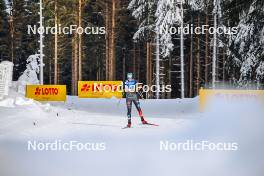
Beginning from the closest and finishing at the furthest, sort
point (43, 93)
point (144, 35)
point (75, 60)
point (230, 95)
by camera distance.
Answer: point (230, 95) → point (43, 93) → point (144, 35) → point (75, 60)

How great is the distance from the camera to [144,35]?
6586mm

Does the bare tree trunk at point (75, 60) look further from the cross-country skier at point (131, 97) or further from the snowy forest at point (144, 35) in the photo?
the cross-country skier at point (131, 97)

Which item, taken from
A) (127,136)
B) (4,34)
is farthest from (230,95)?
(4,34)

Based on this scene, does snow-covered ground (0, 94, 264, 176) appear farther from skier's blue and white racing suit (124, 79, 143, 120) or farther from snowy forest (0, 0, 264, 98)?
snowy forest (0, 0, 264, 98)

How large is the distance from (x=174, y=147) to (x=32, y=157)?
173 cm

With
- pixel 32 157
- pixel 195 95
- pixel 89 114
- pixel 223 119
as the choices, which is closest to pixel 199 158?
pixel 223 119

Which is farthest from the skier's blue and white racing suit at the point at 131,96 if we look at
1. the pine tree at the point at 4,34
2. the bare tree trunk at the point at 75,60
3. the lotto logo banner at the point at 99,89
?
the pine tree at the point at 4,34

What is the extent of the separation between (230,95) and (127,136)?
1428 millimetres

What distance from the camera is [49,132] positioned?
220 inches

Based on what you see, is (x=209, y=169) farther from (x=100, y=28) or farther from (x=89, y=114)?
(x=100, y=28)

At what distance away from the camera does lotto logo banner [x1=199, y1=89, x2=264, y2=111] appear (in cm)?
547

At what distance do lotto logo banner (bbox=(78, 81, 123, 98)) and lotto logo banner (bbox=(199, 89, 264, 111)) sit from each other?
45.5 inches

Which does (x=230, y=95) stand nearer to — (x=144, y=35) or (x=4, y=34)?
(x=144, y=35)

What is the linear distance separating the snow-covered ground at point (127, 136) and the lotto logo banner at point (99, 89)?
0.27ft
